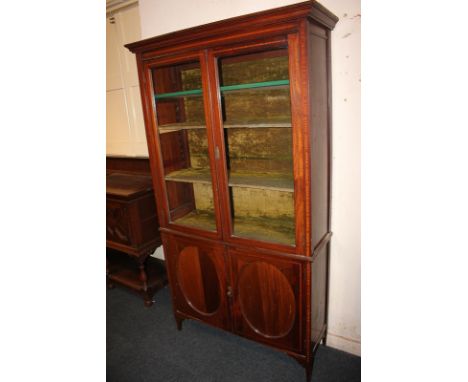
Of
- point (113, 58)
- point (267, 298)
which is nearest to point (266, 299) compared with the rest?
point (267, 298)

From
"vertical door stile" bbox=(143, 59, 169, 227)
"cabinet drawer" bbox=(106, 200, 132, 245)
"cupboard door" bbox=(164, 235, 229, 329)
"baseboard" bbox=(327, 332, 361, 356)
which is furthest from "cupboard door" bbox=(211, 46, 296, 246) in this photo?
"cabinet drawer" bbox=(106, 200, 132, 245)

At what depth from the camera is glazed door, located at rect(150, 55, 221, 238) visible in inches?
75.5

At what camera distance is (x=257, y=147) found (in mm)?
1947

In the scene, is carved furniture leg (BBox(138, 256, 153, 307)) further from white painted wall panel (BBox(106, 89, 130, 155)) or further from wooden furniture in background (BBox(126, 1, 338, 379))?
white painted wall panel (BBox(106, 89, 130, 155))

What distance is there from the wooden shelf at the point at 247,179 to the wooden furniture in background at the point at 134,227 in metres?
0.58

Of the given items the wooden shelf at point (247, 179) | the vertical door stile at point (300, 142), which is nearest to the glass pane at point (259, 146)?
the wooden shelf at point (247, 179)

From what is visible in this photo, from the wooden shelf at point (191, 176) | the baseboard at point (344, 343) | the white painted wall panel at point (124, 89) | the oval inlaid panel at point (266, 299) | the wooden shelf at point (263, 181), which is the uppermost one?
the white painted wall panel at point (124, 89)

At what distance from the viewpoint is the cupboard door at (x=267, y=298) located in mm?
1681

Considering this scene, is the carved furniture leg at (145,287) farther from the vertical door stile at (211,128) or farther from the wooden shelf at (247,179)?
the vertical door stile at (211,128)

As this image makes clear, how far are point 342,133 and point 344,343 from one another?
1395mm
